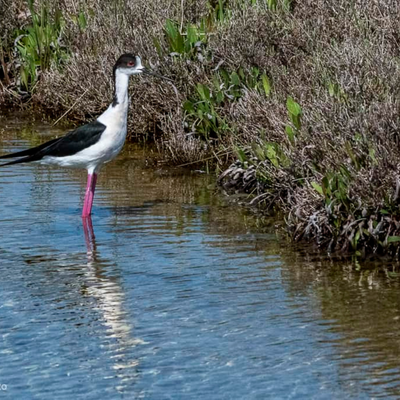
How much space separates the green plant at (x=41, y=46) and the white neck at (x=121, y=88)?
3.12 m

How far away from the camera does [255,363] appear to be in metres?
4.59

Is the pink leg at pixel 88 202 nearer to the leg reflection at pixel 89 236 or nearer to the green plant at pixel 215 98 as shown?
the leg reflection at pixel 89 236

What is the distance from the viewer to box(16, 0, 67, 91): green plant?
37.0 feet

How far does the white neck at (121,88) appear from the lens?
798cm

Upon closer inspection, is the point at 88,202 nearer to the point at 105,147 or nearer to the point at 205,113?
the point at 105,147

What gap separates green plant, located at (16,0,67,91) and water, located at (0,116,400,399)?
3.54 meters

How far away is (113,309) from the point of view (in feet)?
17.8

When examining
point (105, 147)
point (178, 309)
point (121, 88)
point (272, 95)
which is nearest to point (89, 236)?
point (105, 147)

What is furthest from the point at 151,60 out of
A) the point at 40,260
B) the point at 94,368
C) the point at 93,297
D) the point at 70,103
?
the point at 94,368

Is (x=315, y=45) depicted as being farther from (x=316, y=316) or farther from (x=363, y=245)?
(x=316, y=316)

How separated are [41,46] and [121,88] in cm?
351

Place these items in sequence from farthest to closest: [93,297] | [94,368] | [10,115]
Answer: [10,115], [93,297], [94,368]

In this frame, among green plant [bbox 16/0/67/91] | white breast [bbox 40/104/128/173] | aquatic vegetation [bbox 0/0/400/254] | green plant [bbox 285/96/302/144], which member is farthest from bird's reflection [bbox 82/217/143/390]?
green plant [bbox 16/0/67/91]

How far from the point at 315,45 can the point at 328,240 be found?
311 cm
